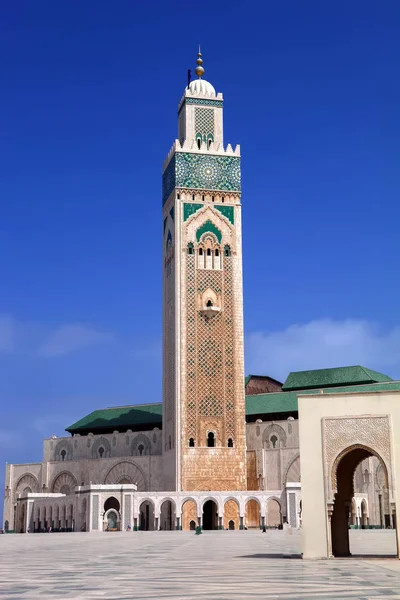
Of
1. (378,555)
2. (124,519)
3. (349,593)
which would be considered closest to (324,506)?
(378,555)

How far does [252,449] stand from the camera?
42.3 meters

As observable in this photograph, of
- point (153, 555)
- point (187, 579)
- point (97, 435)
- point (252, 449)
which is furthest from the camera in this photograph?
point (97, 435)

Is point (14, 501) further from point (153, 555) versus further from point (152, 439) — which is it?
point (153, 555)

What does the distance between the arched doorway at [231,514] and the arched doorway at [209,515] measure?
47cm

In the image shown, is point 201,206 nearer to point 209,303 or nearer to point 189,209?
point 189,209

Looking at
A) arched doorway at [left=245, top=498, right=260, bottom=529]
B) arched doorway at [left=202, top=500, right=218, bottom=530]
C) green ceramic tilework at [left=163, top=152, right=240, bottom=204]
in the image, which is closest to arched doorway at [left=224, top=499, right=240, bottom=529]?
arched doorway at [left=202, top=500, right=218, bottom=530]

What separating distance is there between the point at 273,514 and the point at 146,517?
19.3ft

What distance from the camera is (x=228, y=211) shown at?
40.8m

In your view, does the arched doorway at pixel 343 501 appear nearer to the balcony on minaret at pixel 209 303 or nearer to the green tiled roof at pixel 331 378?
the balcony on minaret at pixel 209 303

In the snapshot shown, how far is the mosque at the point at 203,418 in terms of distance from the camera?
123 feet

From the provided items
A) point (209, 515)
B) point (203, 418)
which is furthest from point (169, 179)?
point (209, 515)

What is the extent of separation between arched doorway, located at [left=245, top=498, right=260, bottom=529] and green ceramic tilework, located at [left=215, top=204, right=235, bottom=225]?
42.6 feet

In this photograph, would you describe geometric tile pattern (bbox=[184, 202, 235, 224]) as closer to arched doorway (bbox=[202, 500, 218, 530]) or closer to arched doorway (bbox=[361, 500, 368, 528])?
arched doorway (bbox=[202, 500, 218, 530])

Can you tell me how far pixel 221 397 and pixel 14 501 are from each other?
1590 cm
